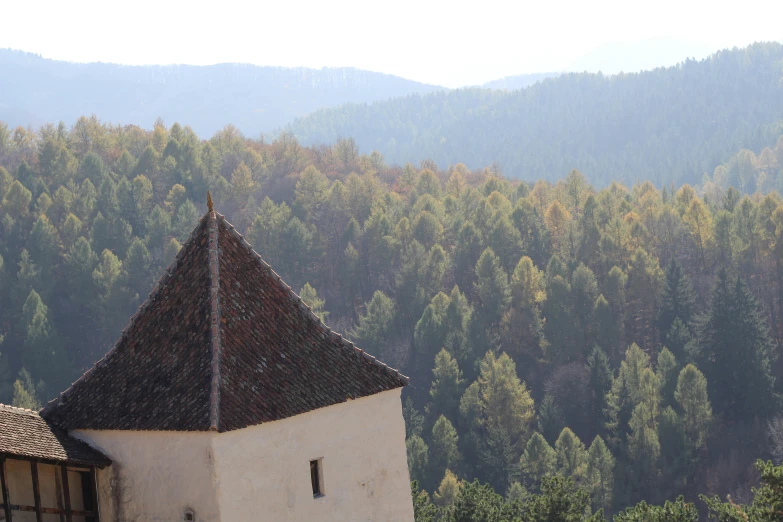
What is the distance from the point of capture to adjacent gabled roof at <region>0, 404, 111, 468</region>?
57.8 ft

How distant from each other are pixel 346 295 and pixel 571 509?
248 ft

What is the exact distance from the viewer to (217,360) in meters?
18.3

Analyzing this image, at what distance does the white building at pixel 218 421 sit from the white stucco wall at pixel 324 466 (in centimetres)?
2

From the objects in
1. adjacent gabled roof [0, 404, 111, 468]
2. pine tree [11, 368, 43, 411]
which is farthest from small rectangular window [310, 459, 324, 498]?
pine tree [11, 368, 43, 411]

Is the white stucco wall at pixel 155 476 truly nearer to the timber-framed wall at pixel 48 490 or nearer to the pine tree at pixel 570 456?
the timber-framed wall at pixel 48 490

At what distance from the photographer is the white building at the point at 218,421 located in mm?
18000

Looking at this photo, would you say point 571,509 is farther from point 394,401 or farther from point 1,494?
point 1,494

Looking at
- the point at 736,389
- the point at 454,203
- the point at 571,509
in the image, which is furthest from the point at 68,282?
the point at 571,509

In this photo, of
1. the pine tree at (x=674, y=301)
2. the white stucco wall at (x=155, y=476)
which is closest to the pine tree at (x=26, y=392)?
the pine tree at (x=674, y=301)

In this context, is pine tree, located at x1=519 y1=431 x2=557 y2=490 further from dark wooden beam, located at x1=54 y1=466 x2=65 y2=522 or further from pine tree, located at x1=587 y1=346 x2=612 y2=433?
dark wooden beam, located at x1=54 y1=466 x2=65 y2=522

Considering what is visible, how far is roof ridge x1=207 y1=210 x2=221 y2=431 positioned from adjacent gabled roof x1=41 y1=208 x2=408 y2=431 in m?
0.02

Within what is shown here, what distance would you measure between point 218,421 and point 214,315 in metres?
2.16

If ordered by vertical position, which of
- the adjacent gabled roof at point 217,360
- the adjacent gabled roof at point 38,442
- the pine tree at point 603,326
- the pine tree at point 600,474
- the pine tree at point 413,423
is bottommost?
the pine tree at point 600,474

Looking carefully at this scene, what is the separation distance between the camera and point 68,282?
329 ft
